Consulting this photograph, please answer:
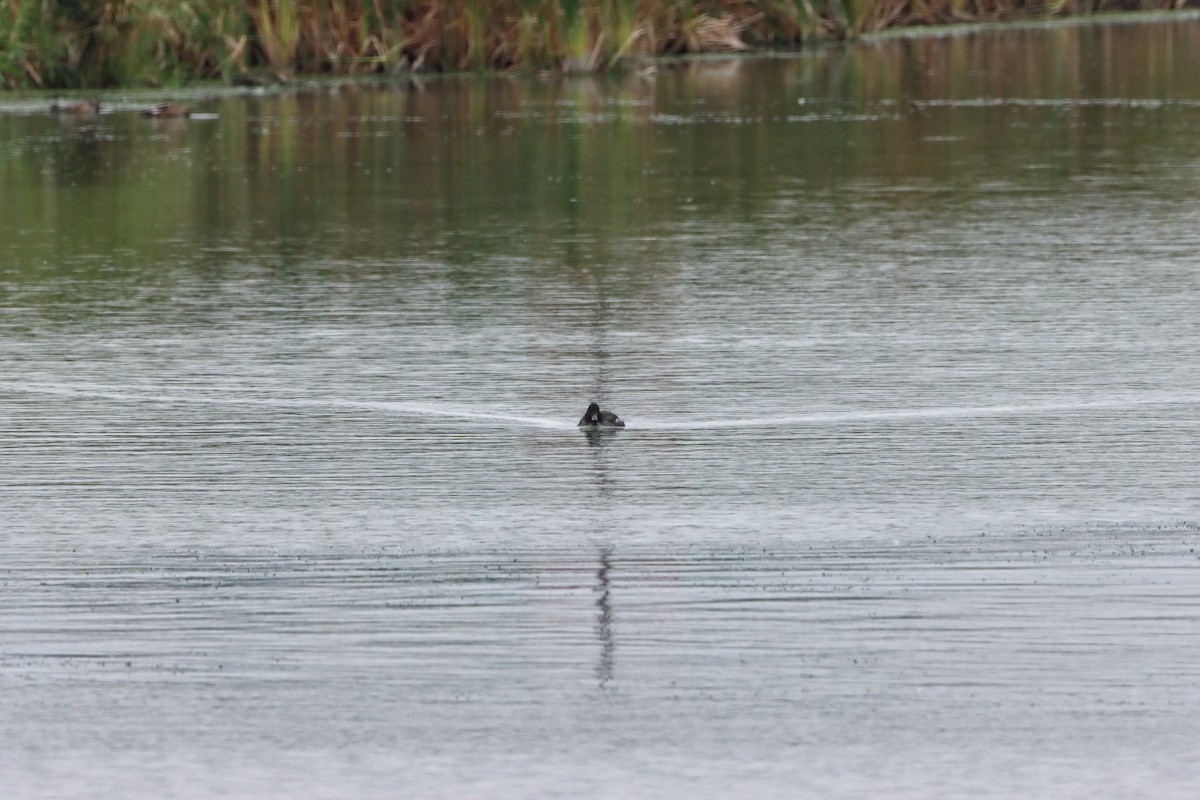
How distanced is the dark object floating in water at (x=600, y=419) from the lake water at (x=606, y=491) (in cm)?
9

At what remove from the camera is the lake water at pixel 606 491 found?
17.0ft

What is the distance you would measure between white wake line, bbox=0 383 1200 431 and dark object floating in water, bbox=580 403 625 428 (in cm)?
9

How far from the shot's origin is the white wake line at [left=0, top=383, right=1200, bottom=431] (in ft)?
29.0

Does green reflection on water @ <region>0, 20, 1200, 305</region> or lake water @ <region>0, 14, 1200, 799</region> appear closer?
lake water @ <region>0, 14, 1200, 799</region>

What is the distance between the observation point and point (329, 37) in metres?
29.0

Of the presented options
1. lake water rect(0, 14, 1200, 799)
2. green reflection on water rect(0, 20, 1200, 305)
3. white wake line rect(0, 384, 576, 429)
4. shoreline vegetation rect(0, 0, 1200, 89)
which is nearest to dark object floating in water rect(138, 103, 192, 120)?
green reflection on water rect(0, 20, 1200, 305)

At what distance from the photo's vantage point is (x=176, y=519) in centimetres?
736

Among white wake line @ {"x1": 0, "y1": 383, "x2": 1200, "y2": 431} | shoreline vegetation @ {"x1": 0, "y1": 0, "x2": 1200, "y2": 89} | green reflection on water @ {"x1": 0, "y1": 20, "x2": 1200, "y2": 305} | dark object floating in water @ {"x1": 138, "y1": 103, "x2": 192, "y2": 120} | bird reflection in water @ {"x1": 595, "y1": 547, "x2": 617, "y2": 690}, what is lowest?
bird reflection in water @ {"x1": 595, "y1": 547, "x2": 617, "y2": 690}

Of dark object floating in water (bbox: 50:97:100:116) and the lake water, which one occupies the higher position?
dark object floating in water (bbox: 50:97:100:116)

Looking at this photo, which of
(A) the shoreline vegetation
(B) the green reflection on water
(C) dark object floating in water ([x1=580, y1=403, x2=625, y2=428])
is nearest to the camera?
(C) dark object floating in water ([x1=580, y1=403, x2=625, y2=428])

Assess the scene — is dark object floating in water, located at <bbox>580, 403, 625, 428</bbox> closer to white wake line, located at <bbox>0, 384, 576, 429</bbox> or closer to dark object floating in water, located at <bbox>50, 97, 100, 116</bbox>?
white wake line, located at <bbox>0, 384, 576, 429</bbox>

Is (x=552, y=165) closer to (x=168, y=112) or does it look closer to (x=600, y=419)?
(x=168, y=112)

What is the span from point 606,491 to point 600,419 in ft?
3.51

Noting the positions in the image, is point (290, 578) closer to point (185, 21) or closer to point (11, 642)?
point (11, 642)
